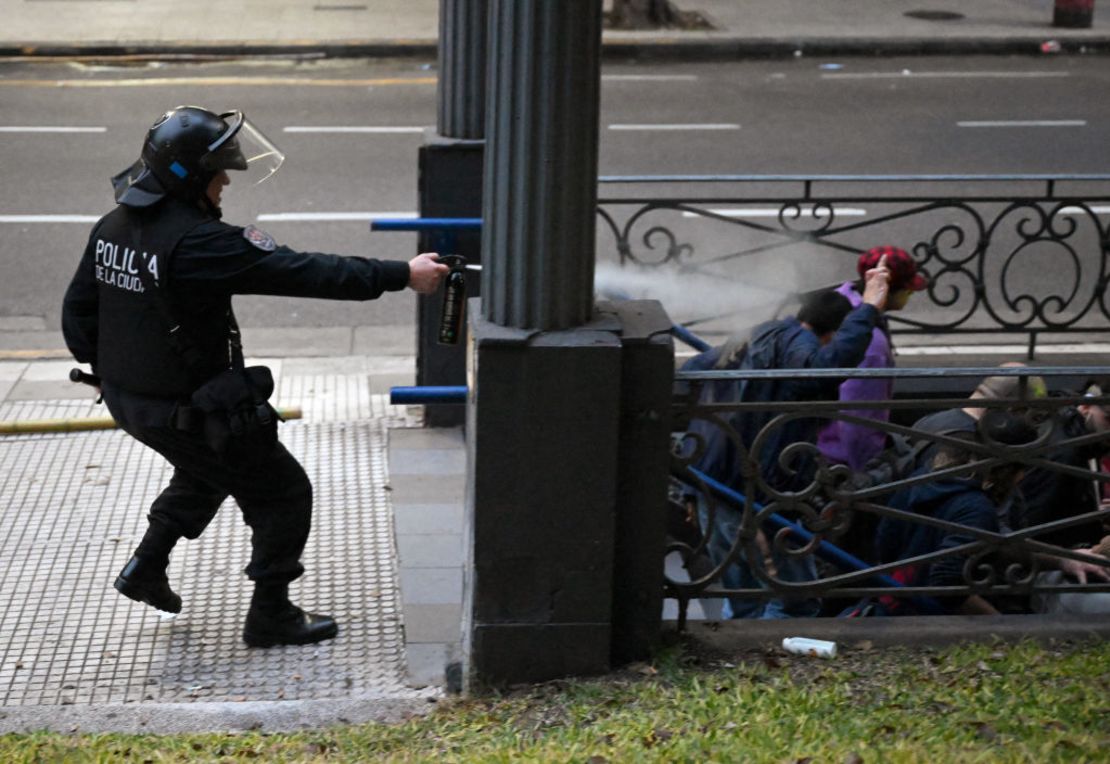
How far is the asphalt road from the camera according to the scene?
1132 cm

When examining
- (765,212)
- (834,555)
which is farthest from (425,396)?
(765,212)

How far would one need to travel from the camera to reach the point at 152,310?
4922mm

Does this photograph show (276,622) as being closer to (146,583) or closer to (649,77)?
(146,583)

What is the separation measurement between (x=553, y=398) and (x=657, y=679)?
972 millimetres

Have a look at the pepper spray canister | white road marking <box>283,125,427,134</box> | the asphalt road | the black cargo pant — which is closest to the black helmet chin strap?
the black cargo pant

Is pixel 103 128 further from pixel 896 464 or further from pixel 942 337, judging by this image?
pixel 896 464

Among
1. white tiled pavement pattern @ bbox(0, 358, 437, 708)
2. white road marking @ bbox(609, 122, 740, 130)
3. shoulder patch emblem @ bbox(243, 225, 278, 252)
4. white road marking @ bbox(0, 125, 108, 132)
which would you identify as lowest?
white tiled pavement pattern @ bbox(0, 358, 437, 708)

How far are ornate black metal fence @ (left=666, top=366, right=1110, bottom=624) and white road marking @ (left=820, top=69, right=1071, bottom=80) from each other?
475 inches

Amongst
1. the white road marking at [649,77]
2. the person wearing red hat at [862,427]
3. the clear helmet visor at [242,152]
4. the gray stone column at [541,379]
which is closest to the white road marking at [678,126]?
the white road marking at [649,77]

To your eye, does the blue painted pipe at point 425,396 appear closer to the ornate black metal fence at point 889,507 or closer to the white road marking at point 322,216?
the ornate black metal fence at point 889,507

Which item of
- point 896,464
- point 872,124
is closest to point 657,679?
point 896,464

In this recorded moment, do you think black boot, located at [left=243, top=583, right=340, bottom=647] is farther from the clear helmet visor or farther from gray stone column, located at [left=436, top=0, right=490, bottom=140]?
gray stone column, located at [left=436, top=0, right=490, bottom=140]

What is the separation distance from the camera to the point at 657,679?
471cm

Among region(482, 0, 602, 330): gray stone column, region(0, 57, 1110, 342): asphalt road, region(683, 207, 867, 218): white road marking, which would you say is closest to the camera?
region(482, 0, 602, 330): gray stone column
